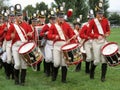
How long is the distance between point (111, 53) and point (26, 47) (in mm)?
2137

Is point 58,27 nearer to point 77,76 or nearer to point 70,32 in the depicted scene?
point 70,32

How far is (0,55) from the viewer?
13797mm

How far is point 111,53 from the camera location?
34.3 ft

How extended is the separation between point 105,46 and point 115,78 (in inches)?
67.4

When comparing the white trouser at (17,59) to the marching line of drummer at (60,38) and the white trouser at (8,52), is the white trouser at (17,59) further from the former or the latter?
the white trouser at (8,52)

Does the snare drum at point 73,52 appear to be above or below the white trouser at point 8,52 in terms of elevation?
above

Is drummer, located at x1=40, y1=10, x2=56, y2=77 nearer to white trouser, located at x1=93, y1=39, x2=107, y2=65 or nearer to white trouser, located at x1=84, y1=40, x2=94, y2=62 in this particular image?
white trouser, located at x1=84, y1=40, x2=94, y2=62

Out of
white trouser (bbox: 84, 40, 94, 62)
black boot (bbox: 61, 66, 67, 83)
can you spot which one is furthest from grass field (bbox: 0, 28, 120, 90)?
white trouser (bbox: 84, 40, 94, 62)

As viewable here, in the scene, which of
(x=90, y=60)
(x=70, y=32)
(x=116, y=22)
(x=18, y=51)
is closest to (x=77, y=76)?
(x=90, y=60)

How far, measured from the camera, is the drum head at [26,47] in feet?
34.7

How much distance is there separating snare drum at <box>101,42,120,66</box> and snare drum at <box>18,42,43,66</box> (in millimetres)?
1686

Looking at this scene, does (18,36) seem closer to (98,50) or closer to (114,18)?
(98,50)

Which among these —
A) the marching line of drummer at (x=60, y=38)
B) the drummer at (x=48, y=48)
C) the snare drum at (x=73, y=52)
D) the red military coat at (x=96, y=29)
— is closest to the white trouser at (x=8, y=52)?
the marching line of drummer at (x=60, y=38)

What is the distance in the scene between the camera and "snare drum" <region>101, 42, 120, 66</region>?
10.5 m
